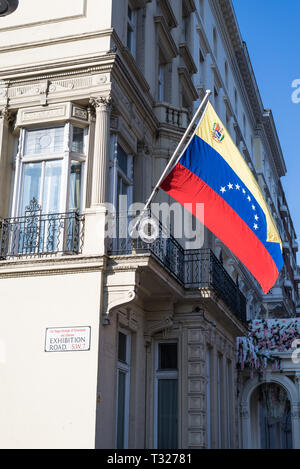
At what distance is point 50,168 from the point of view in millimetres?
14258

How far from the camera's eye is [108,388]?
41.1ft

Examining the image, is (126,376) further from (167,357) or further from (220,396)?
(220,396)

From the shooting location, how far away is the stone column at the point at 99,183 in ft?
42.5

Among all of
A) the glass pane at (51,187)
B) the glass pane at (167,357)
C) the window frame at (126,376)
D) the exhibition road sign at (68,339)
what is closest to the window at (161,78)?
the glass pane at (51,187)

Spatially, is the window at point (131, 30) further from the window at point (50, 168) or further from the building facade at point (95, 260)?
the window at point (50, 168)

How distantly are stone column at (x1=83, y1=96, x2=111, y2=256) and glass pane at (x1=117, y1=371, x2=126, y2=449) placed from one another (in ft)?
10.3

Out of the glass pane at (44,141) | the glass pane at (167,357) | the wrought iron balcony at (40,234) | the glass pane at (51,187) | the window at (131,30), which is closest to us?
the wrought iron balcony at (40,234)

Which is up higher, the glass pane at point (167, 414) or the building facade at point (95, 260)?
the building facade at point (95, 260)

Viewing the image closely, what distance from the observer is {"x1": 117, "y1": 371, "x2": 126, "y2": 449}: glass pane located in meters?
13.6

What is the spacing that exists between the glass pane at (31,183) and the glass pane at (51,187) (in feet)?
0.57

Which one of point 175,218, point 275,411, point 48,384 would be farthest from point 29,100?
point 275,411

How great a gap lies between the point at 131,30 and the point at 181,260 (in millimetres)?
6546
